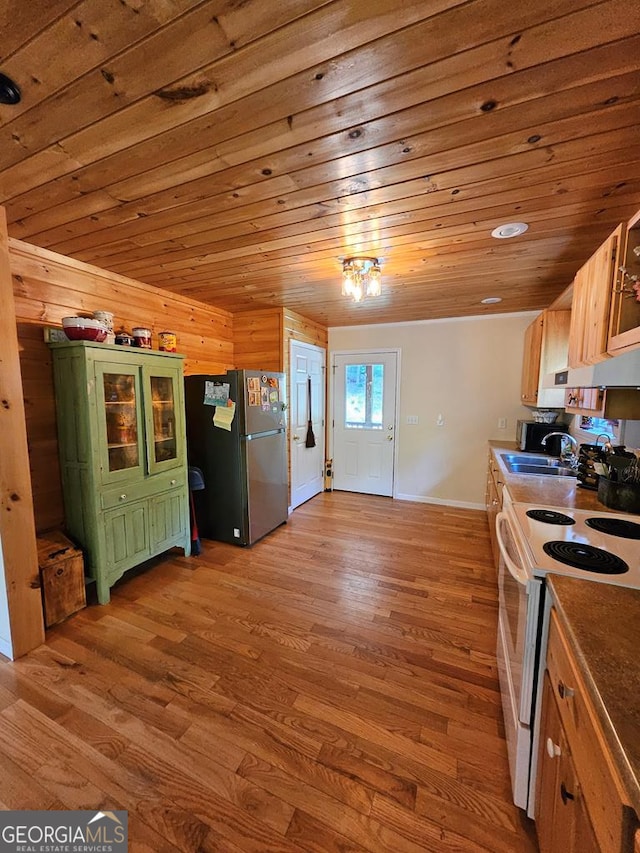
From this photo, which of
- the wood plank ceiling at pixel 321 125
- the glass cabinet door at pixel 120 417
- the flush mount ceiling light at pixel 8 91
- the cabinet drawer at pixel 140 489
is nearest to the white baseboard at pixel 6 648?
the cabinet drawer at pixel 140 489

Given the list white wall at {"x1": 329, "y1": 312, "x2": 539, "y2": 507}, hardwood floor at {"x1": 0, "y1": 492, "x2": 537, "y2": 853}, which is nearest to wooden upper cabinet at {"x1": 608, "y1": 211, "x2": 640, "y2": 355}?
hardwood floor at {"x1": 0, "y1": 492, "x2": 537, "y2": 853}

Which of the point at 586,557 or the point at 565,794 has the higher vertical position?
the point at 586,557

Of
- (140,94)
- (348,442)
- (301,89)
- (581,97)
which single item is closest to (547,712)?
(581,97)

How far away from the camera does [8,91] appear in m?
1.05

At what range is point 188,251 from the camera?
227 cm

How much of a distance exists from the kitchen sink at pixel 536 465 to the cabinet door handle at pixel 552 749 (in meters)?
1.81

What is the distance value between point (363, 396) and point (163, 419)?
8.89ft

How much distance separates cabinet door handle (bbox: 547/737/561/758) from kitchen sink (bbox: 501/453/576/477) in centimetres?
181

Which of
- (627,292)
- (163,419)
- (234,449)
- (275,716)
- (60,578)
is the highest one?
(627,292)

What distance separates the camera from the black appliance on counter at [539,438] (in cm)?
317

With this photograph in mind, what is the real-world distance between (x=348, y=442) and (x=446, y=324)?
2013 mm

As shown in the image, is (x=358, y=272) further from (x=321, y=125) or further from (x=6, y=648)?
(x=6, y=648)

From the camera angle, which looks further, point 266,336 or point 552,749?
point 266,336

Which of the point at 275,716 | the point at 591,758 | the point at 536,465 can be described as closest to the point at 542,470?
the point at 536,465
